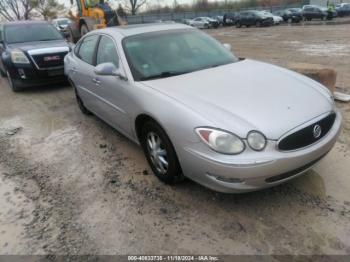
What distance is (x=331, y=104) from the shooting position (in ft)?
10.3

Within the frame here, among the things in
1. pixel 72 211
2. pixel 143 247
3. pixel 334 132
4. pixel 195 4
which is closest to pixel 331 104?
pixel 334 132

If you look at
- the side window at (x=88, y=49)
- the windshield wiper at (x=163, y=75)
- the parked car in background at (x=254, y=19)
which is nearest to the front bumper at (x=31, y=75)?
the side window at (x=88, y=49)

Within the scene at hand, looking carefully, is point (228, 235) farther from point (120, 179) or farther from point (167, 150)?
point (120, 179)

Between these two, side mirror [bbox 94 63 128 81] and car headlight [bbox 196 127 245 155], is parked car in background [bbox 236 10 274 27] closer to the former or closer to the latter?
side mirror [bbox 94 63 128 81]

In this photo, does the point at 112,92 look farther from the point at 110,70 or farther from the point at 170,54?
the point at 170,54

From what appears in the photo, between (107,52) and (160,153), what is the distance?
171 cm

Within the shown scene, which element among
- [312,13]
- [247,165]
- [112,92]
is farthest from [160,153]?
[312,13]

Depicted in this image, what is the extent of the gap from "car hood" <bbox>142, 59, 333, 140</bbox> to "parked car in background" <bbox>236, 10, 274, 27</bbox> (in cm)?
2982

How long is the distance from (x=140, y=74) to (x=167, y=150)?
3.28ft

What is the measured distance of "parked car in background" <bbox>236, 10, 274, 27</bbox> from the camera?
30859mm

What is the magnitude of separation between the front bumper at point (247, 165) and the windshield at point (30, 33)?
699 centimetres

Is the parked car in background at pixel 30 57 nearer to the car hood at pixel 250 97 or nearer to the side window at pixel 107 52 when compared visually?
the side window at pixel 107 52

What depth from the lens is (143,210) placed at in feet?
10.0

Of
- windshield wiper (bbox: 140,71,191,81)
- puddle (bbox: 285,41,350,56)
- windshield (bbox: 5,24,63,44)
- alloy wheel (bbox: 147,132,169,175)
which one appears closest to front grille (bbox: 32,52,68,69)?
windshield (bbox: 5,24,63,44)
